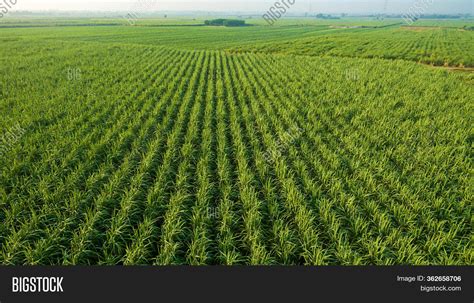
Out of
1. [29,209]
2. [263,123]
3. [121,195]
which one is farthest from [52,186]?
[263,123]

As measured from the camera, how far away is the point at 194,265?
3924mm

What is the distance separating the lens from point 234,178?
6.22 meters

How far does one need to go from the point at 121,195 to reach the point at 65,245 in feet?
4.13

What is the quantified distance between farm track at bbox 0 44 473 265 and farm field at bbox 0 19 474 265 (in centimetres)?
4

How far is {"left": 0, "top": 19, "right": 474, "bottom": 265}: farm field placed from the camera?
4.21 meters

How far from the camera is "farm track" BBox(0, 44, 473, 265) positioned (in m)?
4.19

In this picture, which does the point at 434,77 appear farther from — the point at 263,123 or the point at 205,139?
the point at 205,139

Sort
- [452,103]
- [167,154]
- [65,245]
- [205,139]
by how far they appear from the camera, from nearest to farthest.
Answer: [65,245], [167,154], [205,139], [452,103]

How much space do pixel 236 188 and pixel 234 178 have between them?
45cm

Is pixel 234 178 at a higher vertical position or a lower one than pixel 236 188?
higher

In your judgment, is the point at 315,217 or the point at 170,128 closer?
the point at 315,217

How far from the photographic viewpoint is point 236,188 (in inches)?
229

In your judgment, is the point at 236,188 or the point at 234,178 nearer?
the point at 236,188

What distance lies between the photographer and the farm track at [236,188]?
4188 millimetres
